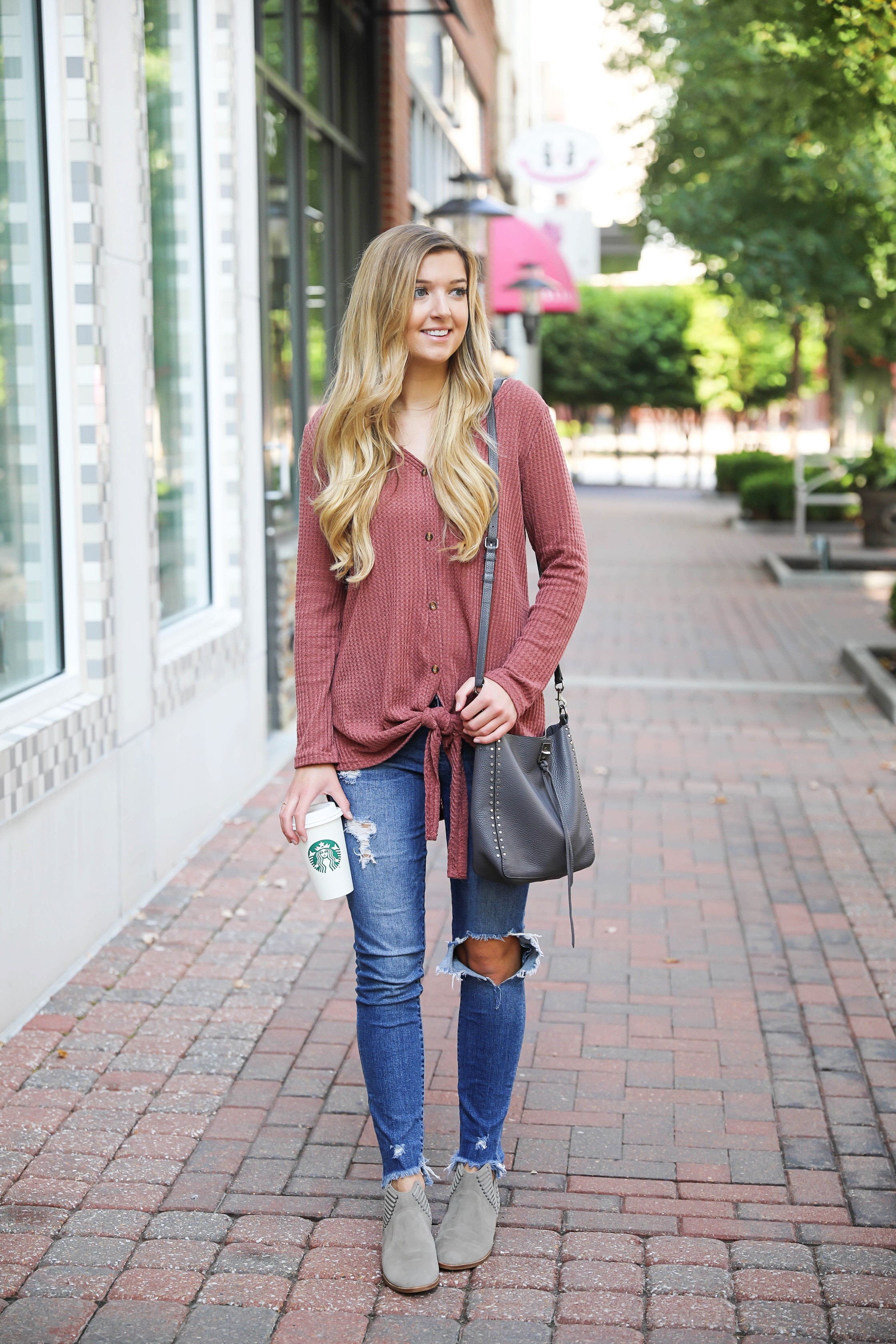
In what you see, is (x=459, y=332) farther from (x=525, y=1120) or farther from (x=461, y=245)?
(x=525, y=1120)

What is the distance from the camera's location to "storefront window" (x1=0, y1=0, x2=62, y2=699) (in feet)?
14.3

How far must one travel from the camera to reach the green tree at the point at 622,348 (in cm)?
3900

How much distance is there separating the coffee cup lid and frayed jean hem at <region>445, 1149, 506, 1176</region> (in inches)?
32.0

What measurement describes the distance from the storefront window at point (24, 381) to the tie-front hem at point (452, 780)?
200 centimetres

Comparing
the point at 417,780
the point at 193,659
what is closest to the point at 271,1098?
the point at 417,780

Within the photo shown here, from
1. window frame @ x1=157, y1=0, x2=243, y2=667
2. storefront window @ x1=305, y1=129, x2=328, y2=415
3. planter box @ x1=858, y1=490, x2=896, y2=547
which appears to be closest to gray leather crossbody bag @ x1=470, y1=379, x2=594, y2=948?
window frame @ x1=157, y1=0, x2=243, y2=667

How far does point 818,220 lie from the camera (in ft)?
57.0

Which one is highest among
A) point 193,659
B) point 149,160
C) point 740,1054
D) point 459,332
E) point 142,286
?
point 149,160

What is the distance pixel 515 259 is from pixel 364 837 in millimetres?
14190

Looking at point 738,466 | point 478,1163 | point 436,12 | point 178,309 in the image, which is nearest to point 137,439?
point 178,309

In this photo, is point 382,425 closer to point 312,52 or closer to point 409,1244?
point 409,1244

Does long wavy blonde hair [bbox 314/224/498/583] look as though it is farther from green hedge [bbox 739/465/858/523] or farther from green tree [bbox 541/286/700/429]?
green tree [bbox 541/286/700/429]

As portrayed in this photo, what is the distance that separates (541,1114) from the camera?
3596 mm

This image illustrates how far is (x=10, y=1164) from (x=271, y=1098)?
0.65 metres
